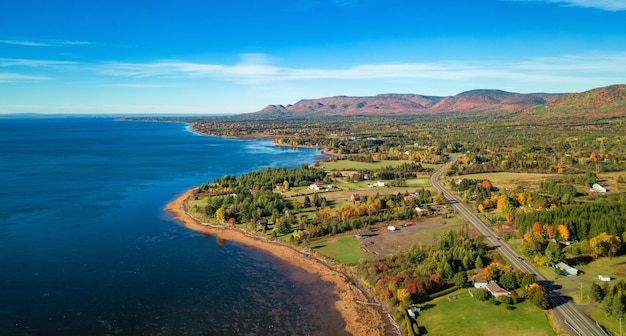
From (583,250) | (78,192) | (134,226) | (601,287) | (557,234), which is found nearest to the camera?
(601,287)

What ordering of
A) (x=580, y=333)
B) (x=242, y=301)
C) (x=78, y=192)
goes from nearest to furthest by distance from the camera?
(x=580, y=333) < (x=242, y=301) < (x=78, y=192)

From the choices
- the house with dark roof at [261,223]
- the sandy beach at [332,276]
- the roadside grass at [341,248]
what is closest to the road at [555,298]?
the sandy beach at [332,276]

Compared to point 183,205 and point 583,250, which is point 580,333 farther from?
point 183,205

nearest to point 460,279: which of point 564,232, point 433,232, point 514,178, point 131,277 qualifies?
point 433,232

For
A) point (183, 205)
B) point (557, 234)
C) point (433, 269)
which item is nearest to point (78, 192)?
point (183, 205)

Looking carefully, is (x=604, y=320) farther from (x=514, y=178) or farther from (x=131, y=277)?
(x=514, y=178)

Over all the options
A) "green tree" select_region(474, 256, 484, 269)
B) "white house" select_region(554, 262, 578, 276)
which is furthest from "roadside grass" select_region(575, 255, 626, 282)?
"green tree" select_region(474, 256, 484, 269)

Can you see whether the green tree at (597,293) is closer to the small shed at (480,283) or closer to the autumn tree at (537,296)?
the autumn tree at (537,296)
